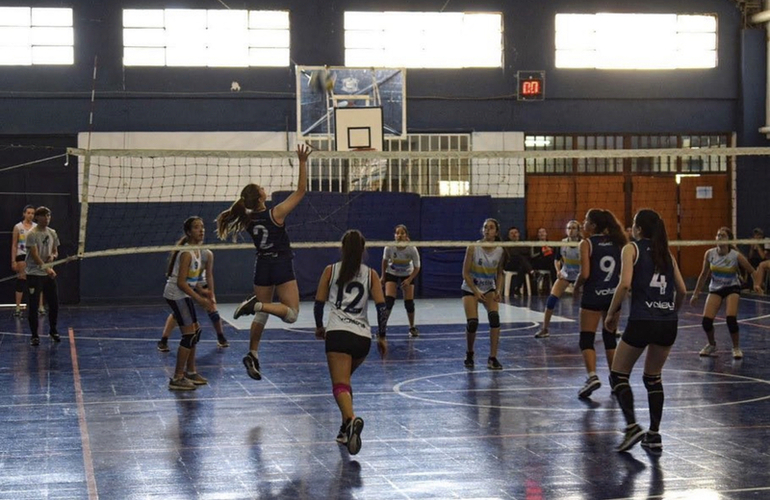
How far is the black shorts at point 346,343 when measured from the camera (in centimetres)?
876

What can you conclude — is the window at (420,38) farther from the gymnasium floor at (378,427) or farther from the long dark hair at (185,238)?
the long dark hair at (185,238)

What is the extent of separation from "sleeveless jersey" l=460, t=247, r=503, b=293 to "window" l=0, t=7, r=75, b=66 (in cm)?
1517

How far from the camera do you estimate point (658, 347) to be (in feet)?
28.7

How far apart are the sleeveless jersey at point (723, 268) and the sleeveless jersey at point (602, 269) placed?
366 centimetres

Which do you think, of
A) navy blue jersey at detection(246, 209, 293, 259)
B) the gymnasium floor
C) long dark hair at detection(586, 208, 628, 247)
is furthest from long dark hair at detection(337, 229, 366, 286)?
long dark hair at detection(586, 208, 628, 247)

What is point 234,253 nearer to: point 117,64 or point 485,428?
point 117,64

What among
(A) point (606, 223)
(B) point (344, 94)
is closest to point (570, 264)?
(A) point (606, 223)

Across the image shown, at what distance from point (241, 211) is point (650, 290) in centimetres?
444

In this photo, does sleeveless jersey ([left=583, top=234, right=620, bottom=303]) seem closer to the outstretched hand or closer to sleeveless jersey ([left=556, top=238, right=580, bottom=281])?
the outstretched hand

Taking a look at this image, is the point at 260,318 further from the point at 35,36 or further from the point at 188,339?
the point at 35,36

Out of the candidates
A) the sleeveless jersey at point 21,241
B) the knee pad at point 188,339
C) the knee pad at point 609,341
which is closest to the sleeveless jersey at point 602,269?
the knee pad at point 609,341

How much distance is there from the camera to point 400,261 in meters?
18.3

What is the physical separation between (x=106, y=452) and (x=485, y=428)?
3329 millimetres

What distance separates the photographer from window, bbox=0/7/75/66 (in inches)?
992
